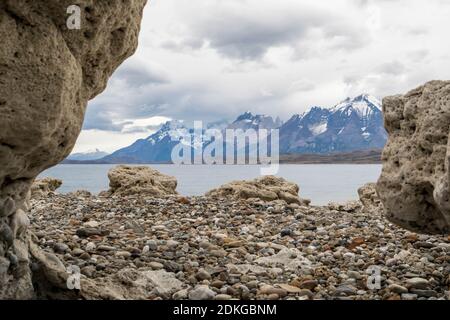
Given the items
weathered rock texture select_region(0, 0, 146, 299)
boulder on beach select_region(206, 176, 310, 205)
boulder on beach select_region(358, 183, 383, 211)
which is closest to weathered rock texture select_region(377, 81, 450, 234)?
weathered rock texture select_region(0, 0, 146, 299)

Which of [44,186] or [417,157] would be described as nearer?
[417,157]

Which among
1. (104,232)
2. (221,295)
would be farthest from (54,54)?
(104,232)

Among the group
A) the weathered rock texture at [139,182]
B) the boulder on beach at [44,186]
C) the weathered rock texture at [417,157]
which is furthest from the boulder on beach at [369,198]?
the boulder on beach at [44,186]

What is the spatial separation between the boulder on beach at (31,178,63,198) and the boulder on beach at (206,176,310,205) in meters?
5.83

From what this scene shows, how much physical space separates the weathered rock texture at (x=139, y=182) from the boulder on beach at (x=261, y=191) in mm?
1679

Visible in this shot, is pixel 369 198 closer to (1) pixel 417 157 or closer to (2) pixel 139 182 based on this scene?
(2) pixel 139 182

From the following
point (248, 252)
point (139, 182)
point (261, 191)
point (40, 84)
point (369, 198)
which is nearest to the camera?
point (40, 84)

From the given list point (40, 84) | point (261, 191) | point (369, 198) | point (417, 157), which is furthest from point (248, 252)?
point (369, 198)

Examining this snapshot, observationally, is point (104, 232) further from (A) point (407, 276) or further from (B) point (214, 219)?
(A) point (407, 276)

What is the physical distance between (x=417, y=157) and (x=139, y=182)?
1103 cm

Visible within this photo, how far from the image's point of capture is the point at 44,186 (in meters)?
19.5

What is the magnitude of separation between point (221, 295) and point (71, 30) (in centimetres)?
346

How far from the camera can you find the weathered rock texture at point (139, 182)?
53.2 feet
